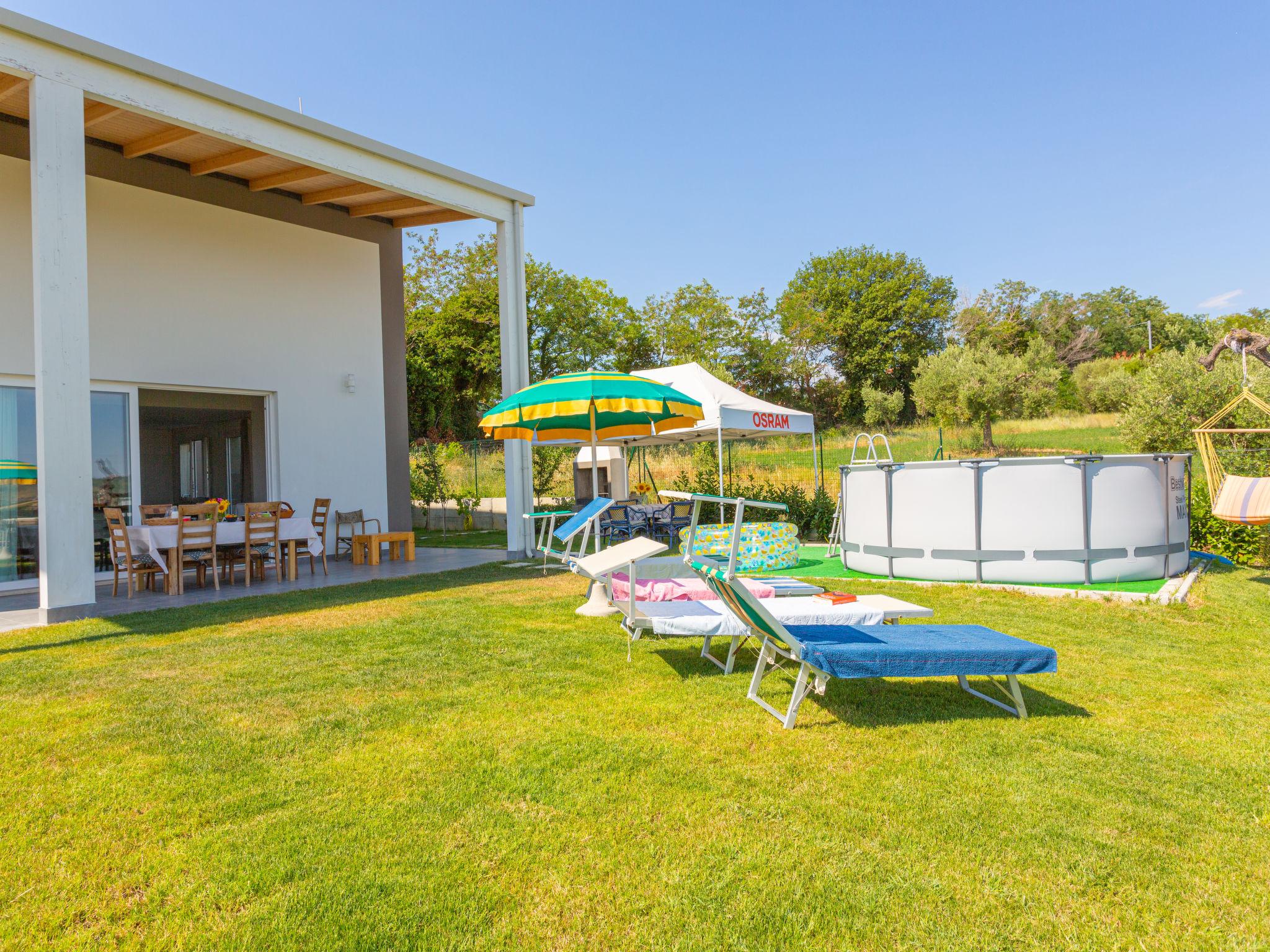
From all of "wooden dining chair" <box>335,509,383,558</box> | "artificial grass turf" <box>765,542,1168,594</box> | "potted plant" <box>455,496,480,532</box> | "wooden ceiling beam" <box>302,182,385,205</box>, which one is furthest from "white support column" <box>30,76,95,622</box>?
"potted plant" <box>455,496,480,532</box>

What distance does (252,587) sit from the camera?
8922 mm

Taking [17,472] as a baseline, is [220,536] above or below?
below

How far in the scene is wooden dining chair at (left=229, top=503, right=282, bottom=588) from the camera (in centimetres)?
891

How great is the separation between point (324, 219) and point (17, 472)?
211 inches

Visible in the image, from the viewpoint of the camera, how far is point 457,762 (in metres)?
Result: 3.24

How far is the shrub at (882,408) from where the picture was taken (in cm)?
3928

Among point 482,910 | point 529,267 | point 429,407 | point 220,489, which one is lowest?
point 482,910

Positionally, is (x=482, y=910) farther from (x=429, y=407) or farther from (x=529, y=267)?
(x=529, y=267)

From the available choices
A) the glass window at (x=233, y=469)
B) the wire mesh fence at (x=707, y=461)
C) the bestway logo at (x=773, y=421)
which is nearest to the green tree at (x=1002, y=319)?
the wire mesh fence at (x=707, y=461)

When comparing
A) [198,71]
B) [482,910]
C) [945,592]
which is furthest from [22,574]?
[945,592]

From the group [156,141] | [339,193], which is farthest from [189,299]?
[339,193]

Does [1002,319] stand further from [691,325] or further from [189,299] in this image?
[189,299]

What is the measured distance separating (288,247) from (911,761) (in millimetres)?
11004

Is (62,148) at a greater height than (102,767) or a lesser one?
greater
